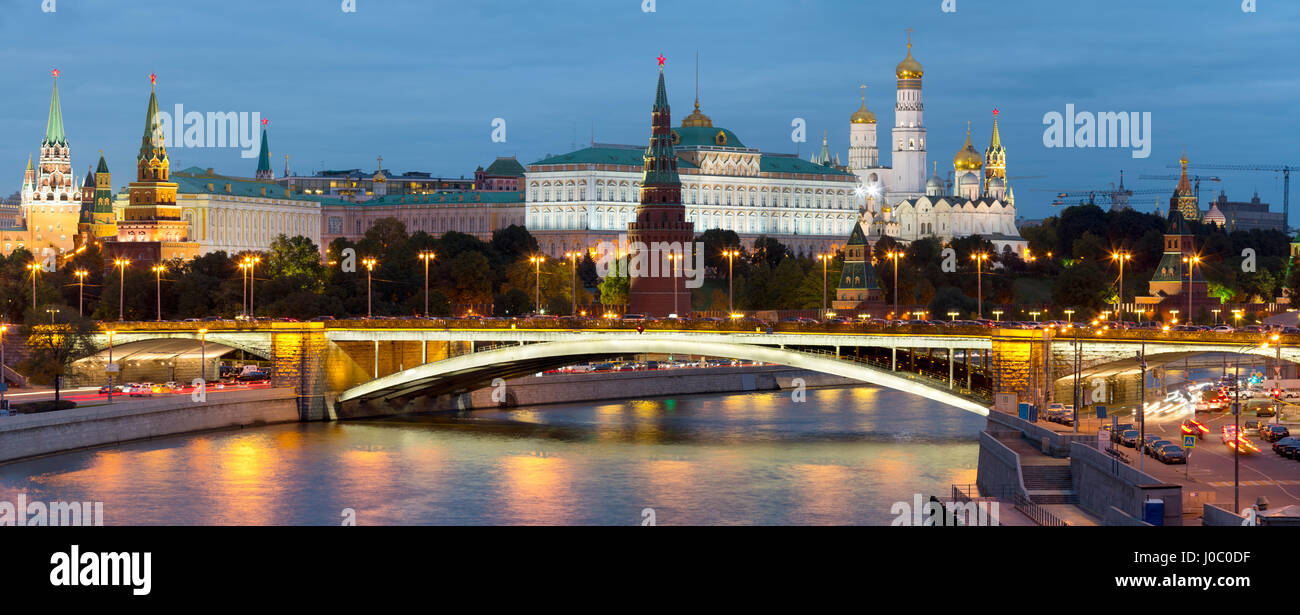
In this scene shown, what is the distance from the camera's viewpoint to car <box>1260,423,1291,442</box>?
4856 centimetres

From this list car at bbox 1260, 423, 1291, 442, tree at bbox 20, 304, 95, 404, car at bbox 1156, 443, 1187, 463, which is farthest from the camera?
tree at bbox 20, 304, 95, 404

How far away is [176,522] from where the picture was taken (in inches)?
1800

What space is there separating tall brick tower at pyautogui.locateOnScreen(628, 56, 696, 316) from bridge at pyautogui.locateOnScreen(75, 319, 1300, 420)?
35.9m

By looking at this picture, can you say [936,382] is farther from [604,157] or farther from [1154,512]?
[604,157]

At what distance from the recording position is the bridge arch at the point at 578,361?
60416 mm

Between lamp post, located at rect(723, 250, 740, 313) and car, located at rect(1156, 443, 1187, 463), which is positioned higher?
lamp post, located at rect(723, 250, 740, 313)

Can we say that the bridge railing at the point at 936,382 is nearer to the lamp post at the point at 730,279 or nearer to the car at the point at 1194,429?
the car at the point at 1194,429

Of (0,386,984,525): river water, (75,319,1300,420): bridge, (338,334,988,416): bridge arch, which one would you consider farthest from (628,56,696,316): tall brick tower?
(0,386,984,525): river water

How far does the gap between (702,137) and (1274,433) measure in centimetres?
13375

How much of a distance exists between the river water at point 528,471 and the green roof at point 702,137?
351 ft

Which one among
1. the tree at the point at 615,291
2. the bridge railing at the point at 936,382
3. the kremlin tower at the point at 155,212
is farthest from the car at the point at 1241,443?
the kremlin tower at the point at 155,212

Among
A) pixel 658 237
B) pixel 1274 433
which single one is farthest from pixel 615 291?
pixel 1274 433

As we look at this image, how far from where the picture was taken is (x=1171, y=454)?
42.2 m

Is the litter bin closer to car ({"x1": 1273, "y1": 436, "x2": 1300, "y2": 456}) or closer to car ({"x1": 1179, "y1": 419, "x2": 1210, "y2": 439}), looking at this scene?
car ({"x1": 1273, "y1": 436, "x2": 1300, "y2": 456})
